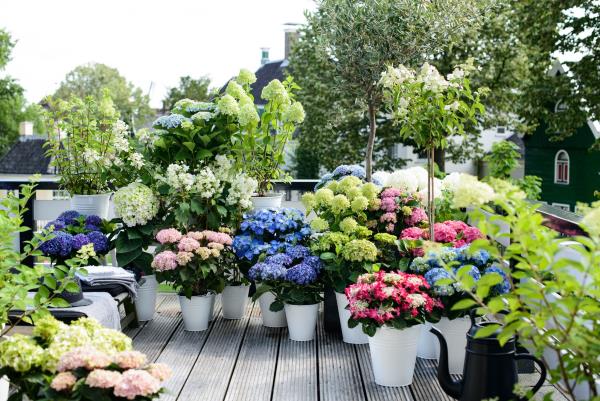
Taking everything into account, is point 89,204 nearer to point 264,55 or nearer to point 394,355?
point 394,355

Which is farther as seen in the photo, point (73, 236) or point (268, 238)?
point (268, 238)

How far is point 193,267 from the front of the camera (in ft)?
14.4

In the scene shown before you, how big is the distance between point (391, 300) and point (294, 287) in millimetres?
930

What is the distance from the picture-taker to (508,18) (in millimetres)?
18406

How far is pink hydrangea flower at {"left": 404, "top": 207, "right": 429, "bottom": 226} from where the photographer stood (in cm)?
460

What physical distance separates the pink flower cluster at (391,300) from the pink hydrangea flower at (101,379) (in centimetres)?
161

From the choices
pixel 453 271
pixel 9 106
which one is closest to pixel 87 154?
pixel 453 271

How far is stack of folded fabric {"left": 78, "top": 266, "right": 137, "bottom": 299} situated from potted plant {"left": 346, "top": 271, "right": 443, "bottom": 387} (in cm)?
147

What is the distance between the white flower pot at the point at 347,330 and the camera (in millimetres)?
4234

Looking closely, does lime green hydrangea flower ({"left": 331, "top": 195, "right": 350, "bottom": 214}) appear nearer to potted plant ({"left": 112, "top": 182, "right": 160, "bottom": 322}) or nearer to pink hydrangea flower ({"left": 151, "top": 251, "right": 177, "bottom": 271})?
pink hydrangea flower ({"left": 151, "top": 251, "right": 177, "bottom": 271})

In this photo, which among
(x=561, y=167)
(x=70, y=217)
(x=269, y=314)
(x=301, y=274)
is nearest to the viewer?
(x=301, y=274)

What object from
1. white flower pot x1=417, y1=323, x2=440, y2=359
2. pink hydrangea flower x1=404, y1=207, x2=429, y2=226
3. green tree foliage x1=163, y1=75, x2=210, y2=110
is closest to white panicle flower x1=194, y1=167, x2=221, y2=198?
pink hydrangea flower x1=404, y1=207, x2=429, y2=226

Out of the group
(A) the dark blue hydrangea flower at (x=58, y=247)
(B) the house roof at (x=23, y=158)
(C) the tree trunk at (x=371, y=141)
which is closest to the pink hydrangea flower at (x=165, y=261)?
(A) the dark blue hydrangea flower at (x=58, y=247)

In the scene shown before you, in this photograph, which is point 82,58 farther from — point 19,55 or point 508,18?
point 508,18
